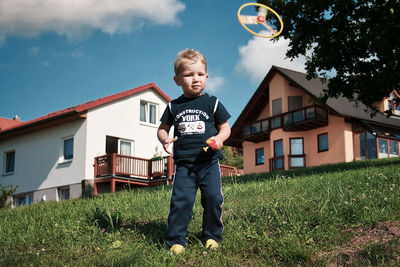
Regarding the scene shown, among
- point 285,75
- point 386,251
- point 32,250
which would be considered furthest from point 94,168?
point 386,251

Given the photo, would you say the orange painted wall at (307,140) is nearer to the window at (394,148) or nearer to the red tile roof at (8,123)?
the window at (394,148)

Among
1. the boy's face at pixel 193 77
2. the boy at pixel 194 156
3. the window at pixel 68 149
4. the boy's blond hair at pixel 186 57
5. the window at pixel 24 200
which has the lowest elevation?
the window at pixel 24 200

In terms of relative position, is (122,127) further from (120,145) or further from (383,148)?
(383,148)

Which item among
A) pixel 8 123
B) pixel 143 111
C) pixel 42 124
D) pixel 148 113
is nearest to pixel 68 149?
pixel 42 124

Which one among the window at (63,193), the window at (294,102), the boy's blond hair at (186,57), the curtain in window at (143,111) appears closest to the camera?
the boy's blond hair at (186,57)

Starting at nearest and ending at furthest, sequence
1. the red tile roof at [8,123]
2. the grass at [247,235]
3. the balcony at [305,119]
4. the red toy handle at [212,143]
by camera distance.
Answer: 1. the grass at [247,235]
2. the red toy handle at [212,143]
3. the balcony at [305,119]
4. the red tile roof at [8,123]

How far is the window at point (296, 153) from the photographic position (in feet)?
105

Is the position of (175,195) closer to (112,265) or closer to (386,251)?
(112,265)

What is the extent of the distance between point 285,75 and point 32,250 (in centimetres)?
2949

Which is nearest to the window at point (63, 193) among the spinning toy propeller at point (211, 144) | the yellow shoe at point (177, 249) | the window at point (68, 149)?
the window at point (68, 149)

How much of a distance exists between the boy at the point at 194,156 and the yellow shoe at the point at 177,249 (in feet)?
0.03

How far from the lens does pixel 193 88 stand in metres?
4.49

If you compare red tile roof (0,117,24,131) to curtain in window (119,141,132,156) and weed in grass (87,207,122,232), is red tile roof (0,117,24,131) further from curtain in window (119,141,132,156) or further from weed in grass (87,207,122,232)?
weed in grass (87,207,122,232)

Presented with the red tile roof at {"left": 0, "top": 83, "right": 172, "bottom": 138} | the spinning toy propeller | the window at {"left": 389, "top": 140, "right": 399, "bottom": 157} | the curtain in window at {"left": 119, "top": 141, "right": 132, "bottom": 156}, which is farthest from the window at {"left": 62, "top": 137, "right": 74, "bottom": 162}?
the spinning toy propeller
